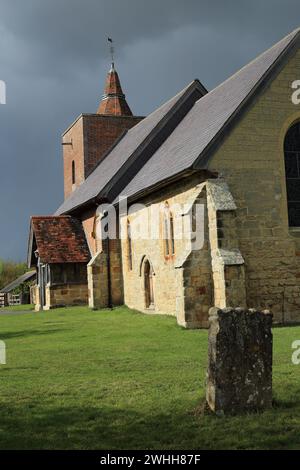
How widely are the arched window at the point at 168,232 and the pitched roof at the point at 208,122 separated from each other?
1.11m

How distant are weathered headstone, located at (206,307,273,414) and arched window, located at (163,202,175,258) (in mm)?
12516

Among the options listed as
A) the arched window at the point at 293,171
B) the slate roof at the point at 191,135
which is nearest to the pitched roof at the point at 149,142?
the slate roof at the point at 191,135

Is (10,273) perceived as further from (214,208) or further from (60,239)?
(214,208)

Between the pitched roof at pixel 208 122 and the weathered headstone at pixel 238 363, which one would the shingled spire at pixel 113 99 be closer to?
the pitched roof at pixel 208 122

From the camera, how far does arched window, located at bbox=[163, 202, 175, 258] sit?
19750 millimetres

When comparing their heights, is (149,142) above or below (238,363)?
above

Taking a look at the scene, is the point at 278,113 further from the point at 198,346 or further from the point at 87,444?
the point at 87,444

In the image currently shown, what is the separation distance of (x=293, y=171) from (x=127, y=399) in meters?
12.0

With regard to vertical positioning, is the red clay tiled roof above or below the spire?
below

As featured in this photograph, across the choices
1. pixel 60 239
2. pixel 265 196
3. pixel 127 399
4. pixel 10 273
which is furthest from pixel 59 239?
pixel 10 273

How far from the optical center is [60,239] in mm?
30203

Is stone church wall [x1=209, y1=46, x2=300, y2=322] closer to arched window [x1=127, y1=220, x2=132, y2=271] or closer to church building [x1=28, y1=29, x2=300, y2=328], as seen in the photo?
church building [x1=28, y1=29, x2=300, y2=328]

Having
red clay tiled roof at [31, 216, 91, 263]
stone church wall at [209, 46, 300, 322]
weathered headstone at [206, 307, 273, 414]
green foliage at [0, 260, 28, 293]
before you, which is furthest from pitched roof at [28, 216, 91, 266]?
green foliage at [0, 260, 28, 293]

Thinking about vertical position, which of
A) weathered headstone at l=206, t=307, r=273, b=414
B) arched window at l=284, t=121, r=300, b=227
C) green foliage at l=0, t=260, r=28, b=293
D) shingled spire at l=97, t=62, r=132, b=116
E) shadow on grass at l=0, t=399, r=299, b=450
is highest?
shingled spire at l=97, t=62, r=132, b=116
